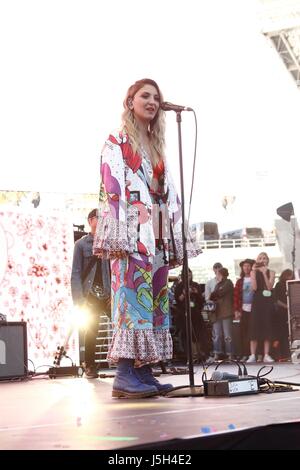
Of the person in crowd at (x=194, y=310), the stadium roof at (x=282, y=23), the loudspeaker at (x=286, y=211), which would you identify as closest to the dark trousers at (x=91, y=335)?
the person in crowd at (x=194, y=310)

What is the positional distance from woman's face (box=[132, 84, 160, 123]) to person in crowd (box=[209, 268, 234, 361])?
242 inches

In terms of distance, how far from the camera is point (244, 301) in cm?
978

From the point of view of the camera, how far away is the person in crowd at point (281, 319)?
9656 millimetres

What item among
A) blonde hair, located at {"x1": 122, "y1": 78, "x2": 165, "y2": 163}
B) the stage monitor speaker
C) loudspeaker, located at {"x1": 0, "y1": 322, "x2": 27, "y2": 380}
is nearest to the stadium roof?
the stage monitor speaker

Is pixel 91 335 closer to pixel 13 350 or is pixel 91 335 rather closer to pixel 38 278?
pixel 13 350

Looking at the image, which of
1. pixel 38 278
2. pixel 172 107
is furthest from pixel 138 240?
pixel 38 278

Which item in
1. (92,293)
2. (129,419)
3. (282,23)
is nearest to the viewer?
(129,419)

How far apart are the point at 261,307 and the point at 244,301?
32 cm

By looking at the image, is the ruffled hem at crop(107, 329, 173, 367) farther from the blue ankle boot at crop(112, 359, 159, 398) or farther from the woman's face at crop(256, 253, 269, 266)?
the woman's face at crop(256, 253, 269, 266)

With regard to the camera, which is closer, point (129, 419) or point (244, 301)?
point (129, 419)

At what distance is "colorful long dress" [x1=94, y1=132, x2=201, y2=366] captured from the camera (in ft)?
12.0

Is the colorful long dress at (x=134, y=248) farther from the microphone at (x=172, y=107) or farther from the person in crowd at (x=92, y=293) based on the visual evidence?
the person in crowd at (x=92, y=293)

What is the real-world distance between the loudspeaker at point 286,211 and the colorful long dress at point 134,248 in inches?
274

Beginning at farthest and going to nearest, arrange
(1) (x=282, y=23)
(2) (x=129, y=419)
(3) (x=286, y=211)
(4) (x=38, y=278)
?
(1) (x=282, y=23), (3) (x=286, y=211), (4) (x=38, y=278), (2) (x=129, y=419)
